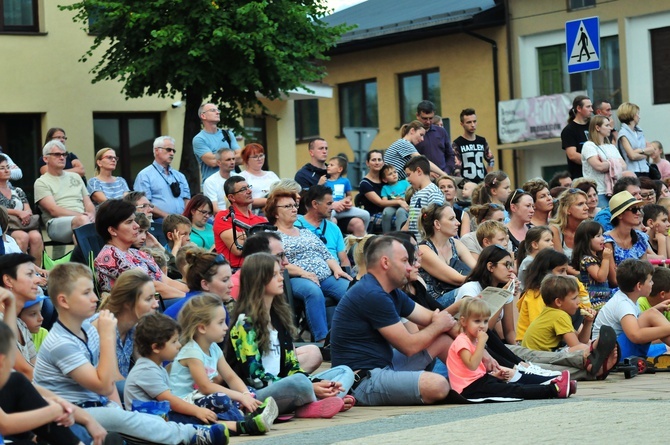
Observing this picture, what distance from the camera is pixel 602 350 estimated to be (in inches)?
458

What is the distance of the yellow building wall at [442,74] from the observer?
40.6 meters

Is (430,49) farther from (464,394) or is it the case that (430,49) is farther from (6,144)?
(464,394)

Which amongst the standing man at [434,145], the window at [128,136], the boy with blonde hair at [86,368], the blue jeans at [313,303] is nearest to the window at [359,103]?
the window at [128,136]

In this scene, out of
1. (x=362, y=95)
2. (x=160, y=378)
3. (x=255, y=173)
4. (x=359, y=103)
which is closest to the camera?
(x=160, y=378)

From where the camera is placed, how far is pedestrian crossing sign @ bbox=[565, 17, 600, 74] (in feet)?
60.8

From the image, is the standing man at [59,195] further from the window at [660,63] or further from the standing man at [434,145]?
the window at [660,63]

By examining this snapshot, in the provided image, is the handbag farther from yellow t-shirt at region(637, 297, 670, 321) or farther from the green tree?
the green tree

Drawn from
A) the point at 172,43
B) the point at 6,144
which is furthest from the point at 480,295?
the point at 6,144

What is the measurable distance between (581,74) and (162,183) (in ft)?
79.0

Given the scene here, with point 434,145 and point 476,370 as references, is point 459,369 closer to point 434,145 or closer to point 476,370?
point 476,370

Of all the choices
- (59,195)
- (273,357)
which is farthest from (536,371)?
(59,195)

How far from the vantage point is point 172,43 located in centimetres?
2473

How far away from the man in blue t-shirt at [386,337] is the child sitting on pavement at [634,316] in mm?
2358

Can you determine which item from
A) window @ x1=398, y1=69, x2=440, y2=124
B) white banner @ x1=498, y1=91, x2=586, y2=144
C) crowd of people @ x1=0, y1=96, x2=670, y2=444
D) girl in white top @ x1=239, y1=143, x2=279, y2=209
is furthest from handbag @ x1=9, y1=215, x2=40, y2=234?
window @ x1=398, y1=69, x2=440, y2=124
